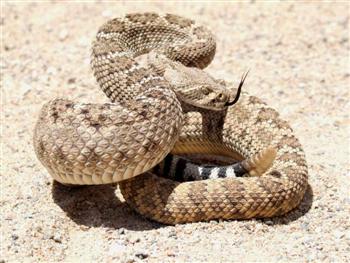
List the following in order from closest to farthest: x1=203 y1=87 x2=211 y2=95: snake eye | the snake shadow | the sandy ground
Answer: the sandy ground, the snake shadow, x1=203 y1=87 x2=211 y2=95: snake eye

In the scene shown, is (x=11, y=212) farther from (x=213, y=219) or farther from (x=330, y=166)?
(x=330, y=166)

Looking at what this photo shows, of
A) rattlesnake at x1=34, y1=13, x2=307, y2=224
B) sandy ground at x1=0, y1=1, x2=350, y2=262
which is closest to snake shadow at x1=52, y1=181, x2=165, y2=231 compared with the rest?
sandy ground at x1=0, y1=1, x2=350, y2=262

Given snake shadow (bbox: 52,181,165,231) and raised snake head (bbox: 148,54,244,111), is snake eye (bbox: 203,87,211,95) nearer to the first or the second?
raised snake head (bbox: 148,54,244,111)

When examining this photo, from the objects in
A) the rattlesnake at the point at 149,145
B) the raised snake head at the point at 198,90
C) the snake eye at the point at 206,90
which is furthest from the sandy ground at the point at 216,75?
the snake eye at the point at 206,90

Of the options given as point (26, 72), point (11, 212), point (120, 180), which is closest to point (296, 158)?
point (120, 180)

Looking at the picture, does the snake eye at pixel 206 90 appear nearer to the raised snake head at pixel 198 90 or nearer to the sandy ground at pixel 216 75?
the raised snake head at pixel 198 90

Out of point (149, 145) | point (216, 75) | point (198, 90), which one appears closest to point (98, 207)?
point (149, 145)
